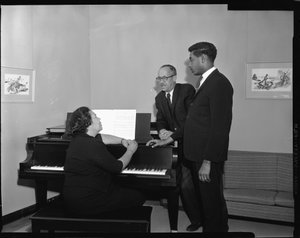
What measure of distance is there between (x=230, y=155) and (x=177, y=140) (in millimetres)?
1147

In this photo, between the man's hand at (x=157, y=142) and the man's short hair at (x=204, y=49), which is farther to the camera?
the man's hand at (x=157, y=142)

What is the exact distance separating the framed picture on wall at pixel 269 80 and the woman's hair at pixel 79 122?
2.27m

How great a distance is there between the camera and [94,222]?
6.67 ft

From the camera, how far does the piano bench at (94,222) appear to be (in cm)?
203

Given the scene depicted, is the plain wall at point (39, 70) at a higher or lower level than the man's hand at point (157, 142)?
higher

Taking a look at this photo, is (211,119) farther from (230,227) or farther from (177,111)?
(230,227)

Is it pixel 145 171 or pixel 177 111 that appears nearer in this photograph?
pixel 145 171

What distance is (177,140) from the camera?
2.55 m

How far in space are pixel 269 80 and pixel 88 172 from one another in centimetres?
261

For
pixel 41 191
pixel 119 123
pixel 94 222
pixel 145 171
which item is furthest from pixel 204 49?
pixel 41 191

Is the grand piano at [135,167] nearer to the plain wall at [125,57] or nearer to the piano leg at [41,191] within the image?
the piano leg at [41,191]

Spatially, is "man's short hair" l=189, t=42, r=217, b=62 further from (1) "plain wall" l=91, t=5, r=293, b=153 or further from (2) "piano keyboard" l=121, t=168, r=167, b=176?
(1) "plain wall" l=91, t=5, r=293, b=153

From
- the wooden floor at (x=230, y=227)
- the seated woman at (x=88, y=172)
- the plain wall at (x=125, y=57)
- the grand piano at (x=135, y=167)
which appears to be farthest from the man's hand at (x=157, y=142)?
the plain wall at (x=125, y=57)

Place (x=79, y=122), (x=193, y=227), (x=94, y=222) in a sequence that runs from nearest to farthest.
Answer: (x=94, y=222) → (x=79, y=122) → (x=193, y=227)
